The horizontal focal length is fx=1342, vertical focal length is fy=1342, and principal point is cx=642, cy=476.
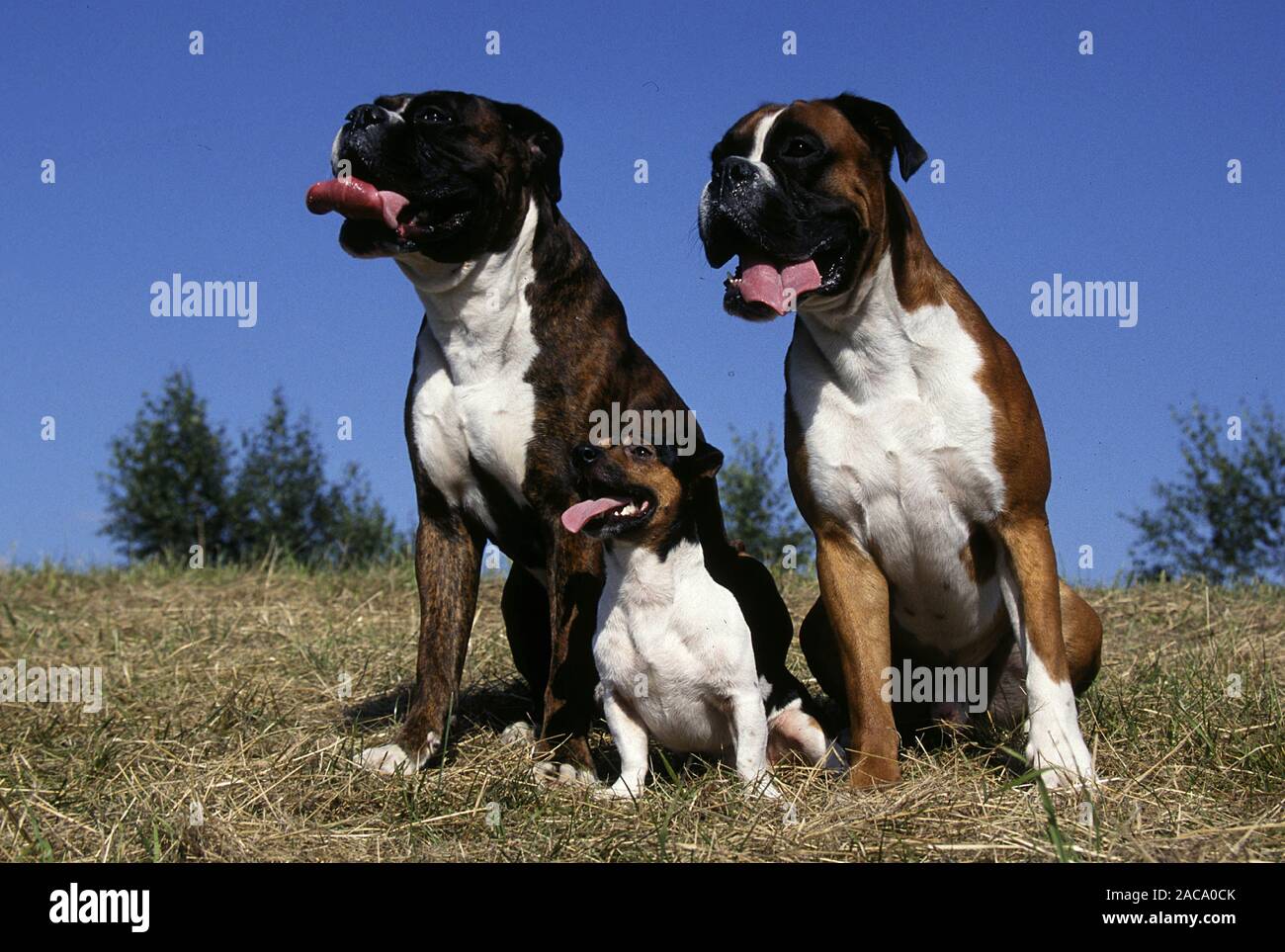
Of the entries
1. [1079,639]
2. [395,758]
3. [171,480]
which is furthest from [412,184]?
[171,480]

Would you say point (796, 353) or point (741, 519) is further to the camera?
point (741, 519)

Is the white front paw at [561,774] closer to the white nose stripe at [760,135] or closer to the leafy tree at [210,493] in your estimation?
the white nose stripe at [760,135]

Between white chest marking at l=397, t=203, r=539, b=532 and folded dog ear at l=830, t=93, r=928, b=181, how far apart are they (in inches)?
46.0

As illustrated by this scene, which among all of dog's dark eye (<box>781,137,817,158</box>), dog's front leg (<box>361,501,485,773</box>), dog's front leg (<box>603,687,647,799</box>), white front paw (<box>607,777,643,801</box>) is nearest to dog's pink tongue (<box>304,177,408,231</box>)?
dog's front leg (<box>361,501,485,773</box>)

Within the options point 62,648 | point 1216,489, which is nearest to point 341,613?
point 62,648

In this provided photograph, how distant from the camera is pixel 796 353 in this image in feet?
14.8

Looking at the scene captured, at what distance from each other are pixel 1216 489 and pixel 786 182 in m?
17.2

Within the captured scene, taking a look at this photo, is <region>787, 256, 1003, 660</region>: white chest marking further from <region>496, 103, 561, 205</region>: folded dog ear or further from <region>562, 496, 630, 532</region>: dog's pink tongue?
<region>496, 103, 561, 205</region>: folded dog ear

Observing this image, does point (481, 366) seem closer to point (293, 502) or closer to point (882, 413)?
point (882, 413)

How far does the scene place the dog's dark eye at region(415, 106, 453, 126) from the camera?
4.67 m

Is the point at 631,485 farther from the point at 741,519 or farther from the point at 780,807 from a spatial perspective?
the point at 741,519

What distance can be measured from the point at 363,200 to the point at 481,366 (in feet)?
2.27

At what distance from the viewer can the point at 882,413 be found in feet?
14.2
